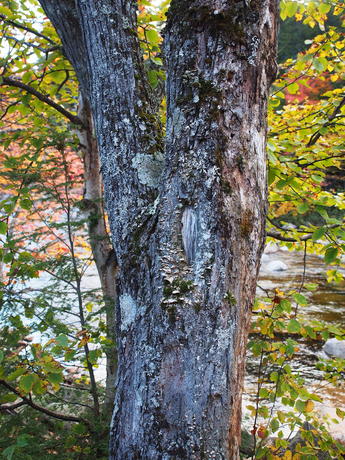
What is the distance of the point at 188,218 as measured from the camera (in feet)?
3.30

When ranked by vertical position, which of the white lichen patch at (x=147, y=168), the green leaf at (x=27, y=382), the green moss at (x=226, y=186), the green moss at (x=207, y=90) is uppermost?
the green moss at (x=207, y=90)

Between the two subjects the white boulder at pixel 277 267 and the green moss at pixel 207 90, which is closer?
the green moss at pixel 207 90

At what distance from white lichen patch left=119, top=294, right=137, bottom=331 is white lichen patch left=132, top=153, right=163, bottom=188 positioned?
0.38m

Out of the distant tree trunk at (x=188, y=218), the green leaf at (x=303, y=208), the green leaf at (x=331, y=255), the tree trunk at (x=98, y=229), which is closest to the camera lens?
the distant tree trunk at (x=188, y=218)

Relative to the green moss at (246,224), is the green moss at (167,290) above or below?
below

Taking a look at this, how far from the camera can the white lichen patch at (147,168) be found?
117cm

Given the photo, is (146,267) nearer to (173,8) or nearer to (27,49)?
(173,8)

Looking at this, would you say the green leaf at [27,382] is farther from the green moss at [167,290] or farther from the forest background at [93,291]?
the green moss at [167,290]

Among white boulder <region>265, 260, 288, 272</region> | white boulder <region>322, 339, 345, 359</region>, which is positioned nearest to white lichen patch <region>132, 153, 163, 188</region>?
white boulder <region>322, 339, 345, 359</region>

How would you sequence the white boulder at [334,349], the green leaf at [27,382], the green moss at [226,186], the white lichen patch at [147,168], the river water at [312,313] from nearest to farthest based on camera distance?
the green moss at [226,186], the white lichen patch at [147,168], the green leaf at [27,382], the river water at [312,313], the white boulder at [334,349]

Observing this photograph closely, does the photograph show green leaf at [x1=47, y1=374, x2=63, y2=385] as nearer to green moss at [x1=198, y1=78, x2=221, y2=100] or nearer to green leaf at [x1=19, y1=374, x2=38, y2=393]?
green leaf at [x1=19, y1=374, x2=38, y2=393]

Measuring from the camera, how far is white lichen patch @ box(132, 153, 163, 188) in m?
1.17

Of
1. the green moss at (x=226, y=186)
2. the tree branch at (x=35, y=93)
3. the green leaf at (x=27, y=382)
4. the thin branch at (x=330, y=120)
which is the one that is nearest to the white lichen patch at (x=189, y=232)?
the green moss at (x=226, y=186)

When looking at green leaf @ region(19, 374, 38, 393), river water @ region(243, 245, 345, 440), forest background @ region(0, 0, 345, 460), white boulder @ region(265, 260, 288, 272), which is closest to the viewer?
green leaf @ region(19, 374, 38, 393)
